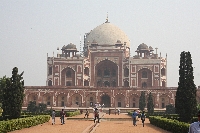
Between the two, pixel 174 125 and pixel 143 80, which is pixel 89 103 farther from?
pixel 174 125

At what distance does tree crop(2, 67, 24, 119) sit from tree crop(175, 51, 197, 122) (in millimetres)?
9131

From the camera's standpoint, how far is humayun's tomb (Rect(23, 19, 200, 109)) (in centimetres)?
5322

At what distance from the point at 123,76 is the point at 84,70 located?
21.0 ft

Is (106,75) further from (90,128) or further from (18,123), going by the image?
(18,123)

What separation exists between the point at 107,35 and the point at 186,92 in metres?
44.1

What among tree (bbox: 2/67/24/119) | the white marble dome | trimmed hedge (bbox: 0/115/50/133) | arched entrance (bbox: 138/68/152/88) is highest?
the white marble dome

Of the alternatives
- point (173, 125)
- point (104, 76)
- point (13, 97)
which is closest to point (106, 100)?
point (104, 76)

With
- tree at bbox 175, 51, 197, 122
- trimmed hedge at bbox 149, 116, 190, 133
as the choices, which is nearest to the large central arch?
tree at bbox 175, 51, 197, 122

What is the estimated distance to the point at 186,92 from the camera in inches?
857

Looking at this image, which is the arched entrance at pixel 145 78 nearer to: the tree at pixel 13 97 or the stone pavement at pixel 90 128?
the stone pavement at pixel 90 128

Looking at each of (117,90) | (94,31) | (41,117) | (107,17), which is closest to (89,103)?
(117,90)

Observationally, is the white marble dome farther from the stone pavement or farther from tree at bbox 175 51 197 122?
the stone pavement

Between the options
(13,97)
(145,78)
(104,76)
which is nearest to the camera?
(13,97)

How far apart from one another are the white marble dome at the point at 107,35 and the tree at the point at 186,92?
41.3 m
